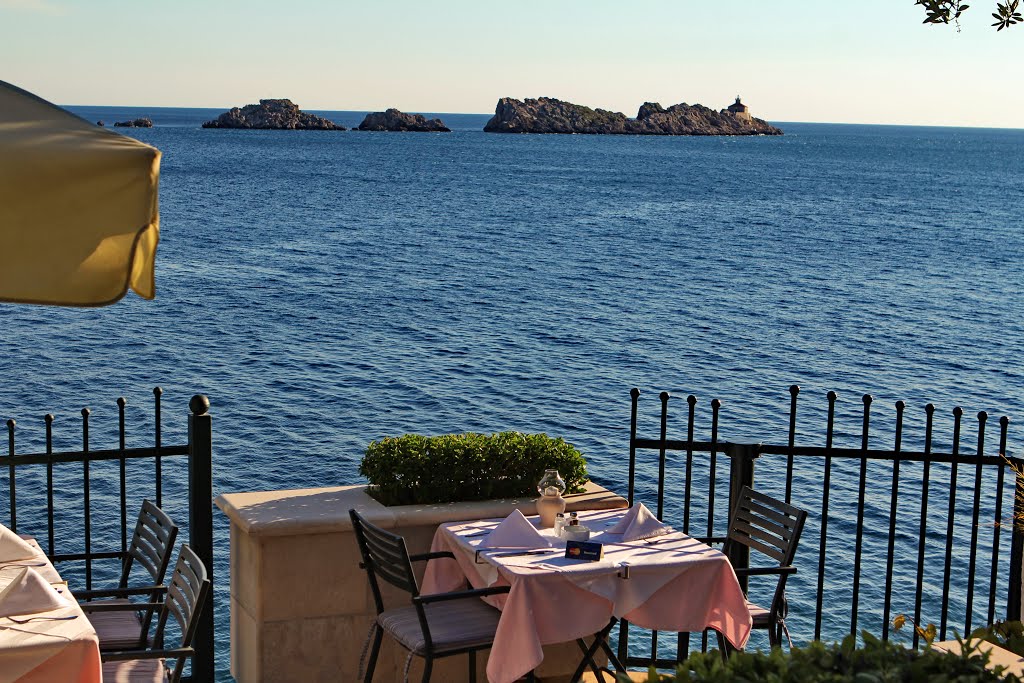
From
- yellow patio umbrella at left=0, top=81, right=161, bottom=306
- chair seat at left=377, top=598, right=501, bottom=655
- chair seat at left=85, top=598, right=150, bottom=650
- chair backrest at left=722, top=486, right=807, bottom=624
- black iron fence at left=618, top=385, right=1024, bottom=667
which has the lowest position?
black iron fence at left=618, top=385, right=1024, bottom=667

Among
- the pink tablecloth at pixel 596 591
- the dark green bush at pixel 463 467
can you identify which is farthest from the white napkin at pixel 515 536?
the dark green bush at pixel 463 467

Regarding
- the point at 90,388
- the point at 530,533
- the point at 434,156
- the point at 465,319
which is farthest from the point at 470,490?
the point at 434,156

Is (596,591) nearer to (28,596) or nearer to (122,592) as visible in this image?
(122,592)

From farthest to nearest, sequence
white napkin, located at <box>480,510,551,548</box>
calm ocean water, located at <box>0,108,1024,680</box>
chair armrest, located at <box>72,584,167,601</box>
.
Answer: calm ocean water, located at <box>0,108,1024,680</box> → white napkin, located at <box>480,510,551,548</box> → chair armrest, located at <box>72,584,167,601</box>

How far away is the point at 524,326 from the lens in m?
38.5

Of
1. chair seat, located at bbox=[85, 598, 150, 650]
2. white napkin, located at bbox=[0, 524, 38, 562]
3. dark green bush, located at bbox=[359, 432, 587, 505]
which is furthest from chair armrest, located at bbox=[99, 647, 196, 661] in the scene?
dark green bush, located at bbox=[359, 432, 587, 505]

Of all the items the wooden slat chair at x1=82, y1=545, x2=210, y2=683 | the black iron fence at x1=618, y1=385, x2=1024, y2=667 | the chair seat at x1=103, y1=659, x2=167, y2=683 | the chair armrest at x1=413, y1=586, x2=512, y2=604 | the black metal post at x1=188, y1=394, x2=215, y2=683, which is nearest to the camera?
the wooden slat chair at x1=82, y1=545, x2=210, y2=683

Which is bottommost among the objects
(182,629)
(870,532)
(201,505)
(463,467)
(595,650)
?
(870,532)

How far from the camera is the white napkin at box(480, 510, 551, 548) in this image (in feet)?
18.5

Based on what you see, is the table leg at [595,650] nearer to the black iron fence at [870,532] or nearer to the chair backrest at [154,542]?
the chair backrest at [154,542]

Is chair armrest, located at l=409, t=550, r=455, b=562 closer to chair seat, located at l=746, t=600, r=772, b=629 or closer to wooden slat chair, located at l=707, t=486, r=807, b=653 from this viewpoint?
wooden slat chair, located at l=707, t=486, r=807, b=653

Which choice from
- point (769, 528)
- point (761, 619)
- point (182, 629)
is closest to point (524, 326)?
point (769, 528)

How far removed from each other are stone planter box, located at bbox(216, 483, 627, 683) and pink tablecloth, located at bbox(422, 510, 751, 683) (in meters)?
0.29

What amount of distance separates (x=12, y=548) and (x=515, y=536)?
2.24 meters
